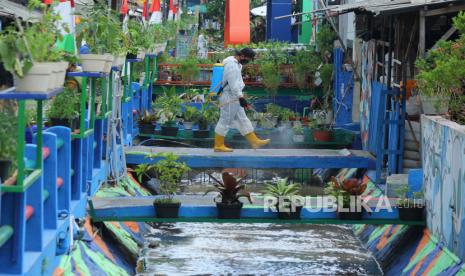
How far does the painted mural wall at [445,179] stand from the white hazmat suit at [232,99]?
4.59 m

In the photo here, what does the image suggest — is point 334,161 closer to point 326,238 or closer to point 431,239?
point 326,238

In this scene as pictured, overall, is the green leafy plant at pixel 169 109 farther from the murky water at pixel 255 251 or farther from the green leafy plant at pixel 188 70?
the murky water at pixel 255 251

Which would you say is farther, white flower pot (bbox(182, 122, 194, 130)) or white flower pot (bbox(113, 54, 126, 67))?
white flower pot (bbox(182, 122, 194, 130))

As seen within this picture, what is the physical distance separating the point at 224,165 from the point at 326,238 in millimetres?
2328

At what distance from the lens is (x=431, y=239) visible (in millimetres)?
11352

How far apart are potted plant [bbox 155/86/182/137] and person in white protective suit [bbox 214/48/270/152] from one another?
10.1ft

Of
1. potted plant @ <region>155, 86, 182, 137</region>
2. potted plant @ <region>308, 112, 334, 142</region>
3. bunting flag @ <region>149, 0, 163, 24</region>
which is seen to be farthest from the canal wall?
bunting flag @ <region>149, 0, 163, 24</region>

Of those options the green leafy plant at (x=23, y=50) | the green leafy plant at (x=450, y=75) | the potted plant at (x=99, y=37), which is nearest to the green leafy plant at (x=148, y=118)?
the potted plant at (x=99, y=37)

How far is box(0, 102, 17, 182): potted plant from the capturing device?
7242 millimetres

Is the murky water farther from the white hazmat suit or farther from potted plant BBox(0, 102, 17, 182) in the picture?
potted plant BBox(0, 102, 17, 182)

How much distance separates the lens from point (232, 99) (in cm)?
1648

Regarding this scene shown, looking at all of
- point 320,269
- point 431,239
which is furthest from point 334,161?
point 431,239

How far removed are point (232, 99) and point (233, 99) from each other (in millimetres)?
17

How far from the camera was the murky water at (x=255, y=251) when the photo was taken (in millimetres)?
12609
